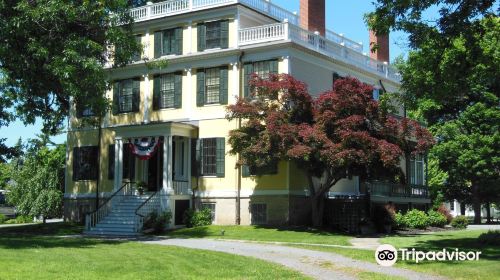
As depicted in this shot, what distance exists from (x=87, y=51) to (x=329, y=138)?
384 inches

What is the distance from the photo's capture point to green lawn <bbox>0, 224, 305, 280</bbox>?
40.6 ft

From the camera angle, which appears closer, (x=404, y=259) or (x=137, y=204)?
(x=404, y=259)

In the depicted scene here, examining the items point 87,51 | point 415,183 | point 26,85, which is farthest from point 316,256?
point 415,183

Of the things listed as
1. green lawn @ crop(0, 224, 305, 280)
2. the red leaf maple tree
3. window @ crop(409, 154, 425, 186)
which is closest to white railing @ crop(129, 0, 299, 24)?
the red leaf maple tree

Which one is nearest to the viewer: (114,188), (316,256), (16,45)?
(316,256)

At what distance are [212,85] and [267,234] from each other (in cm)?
885

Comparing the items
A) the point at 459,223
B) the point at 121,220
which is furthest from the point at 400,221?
the point at 121,220

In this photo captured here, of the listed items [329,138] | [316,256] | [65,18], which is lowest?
[316,256]

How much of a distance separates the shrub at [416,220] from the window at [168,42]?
1415 centimetres

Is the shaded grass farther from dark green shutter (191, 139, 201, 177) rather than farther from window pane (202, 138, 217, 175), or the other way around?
dark green shutter (191, 139, 201, 177)

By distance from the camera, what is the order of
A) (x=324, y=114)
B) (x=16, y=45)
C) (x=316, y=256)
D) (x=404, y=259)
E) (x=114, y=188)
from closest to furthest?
(x=404, y=259) < (x=316, y=256) < (x=16, y=45) < (x=324, y=114) < (x=114, y=188)

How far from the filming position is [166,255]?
16.1 m

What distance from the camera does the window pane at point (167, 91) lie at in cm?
3101

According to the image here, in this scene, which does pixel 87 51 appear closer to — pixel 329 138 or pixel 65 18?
pixel 65 18
